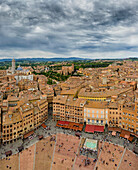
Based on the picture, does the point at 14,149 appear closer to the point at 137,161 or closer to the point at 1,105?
the point at 1,105

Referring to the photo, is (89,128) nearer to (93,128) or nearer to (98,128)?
(93,128)

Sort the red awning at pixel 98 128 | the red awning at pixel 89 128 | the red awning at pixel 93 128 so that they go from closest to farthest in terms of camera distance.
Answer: the red awning at pixel 98 128 < the red awning at pixel 93 128 < the red awning at pixel 89 128

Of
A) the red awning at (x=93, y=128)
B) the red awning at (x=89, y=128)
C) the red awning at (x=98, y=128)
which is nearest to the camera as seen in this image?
the red awning at (x=98, y=128)

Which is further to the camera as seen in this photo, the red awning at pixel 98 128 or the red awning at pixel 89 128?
the red awning at pixel 89 128

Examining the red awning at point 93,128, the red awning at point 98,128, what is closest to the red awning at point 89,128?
the red awning at point 93,128

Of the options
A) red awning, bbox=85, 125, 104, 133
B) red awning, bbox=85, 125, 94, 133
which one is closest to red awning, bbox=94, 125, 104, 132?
red awning, bbox=85, 125, 104, 133

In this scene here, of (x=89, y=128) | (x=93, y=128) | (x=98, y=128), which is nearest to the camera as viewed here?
(x=98, y=128)

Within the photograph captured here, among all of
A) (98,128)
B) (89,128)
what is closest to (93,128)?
(89,128)

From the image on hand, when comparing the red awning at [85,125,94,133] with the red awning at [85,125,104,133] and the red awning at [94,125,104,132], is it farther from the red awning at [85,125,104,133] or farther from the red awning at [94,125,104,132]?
the red awning at [94,125,104,132]

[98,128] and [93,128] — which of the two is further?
[93,128]

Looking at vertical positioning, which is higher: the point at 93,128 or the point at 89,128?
the point at 93,128

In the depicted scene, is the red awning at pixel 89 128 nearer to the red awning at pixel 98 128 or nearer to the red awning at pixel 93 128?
the red awning at pixel 93 128

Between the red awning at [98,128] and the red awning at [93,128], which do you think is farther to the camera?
the red awning at [93,128]
